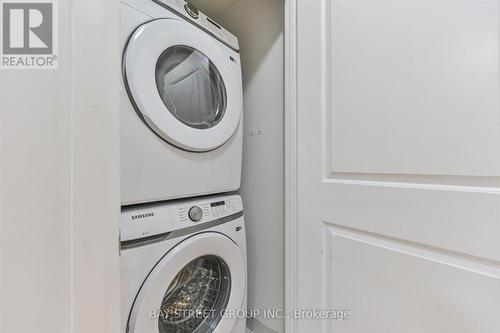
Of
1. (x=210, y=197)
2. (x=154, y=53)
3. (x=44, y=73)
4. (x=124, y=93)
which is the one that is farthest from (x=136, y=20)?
(x=210, y=197)

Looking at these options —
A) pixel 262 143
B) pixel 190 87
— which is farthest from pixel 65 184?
pixel 262 143

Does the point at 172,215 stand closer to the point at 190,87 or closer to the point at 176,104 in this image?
the point at 176,104

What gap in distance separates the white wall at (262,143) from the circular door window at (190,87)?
10.9 inches

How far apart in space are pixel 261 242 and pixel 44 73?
1.12 metres

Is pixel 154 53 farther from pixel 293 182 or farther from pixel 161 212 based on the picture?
pixel 293 182

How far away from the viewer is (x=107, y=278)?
1.29 feet

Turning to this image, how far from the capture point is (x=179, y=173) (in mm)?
862

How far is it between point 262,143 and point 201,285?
0.74 metres

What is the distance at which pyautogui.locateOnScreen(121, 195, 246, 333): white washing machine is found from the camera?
705mm

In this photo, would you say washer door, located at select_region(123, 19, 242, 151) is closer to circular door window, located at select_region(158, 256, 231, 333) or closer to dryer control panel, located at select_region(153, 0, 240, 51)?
dryer control panel, located at select_region(153, 0, 240, 51)

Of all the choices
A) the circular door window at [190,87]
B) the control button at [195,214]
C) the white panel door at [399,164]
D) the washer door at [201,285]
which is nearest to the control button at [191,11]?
the circular door window at [190,87]

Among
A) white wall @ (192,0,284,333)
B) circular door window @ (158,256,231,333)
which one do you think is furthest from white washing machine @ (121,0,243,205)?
circular door window @ (158,256,231,333)

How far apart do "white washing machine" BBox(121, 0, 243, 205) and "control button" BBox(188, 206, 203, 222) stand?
0.22 ft

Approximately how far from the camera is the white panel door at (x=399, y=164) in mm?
584
